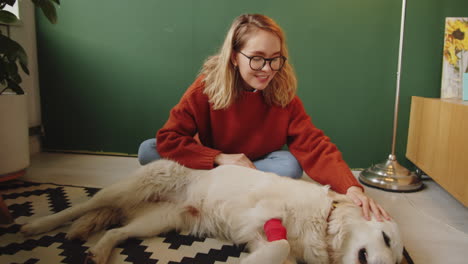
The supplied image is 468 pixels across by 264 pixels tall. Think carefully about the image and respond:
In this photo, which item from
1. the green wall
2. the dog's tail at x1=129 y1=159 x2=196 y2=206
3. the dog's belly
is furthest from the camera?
the green wall

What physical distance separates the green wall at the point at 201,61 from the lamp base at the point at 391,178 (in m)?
0.23

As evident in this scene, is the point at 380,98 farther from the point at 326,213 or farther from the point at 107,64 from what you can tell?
the point at 107,64

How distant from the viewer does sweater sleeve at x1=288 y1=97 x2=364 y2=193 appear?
58.9 inches

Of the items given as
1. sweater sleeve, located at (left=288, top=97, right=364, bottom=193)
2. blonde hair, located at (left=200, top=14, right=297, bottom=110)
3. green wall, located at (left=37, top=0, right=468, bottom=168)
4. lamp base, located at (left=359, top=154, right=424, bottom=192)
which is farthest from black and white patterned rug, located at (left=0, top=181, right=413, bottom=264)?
green wall, located at (left=37, top=0, right=468, bottom=168)

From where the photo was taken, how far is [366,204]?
4.08 feet

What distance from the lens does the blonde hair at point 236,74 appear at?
1.63 meters

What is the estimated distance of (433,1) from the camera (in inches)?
93.2

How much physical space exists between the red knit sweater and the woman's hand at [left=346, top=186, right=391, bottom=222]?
0.24 meters

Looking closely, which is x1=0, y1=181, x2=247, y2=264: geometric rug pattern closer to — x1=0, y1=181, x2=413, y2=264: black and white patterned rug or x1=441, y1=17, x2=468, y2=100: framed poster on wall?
x1=0, y1=181, x2=413, y2=264: black and white patterned rug

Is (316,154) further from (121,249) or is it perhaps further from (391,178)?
(121,249)

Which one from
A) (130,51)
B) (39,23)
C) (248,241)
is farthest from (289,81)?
(39,23)

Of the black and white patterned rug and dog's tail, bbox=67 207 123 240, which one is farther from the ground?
dog's tail, bbox=67 207 123 240

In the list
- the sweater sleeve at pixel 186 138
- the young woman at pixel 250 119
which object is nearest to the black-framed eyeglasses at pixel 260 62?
the young woman at pixel 250 119

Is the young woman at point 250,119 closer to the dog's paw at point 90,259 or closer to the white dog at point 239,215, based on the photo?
the white dog at point 239,215
